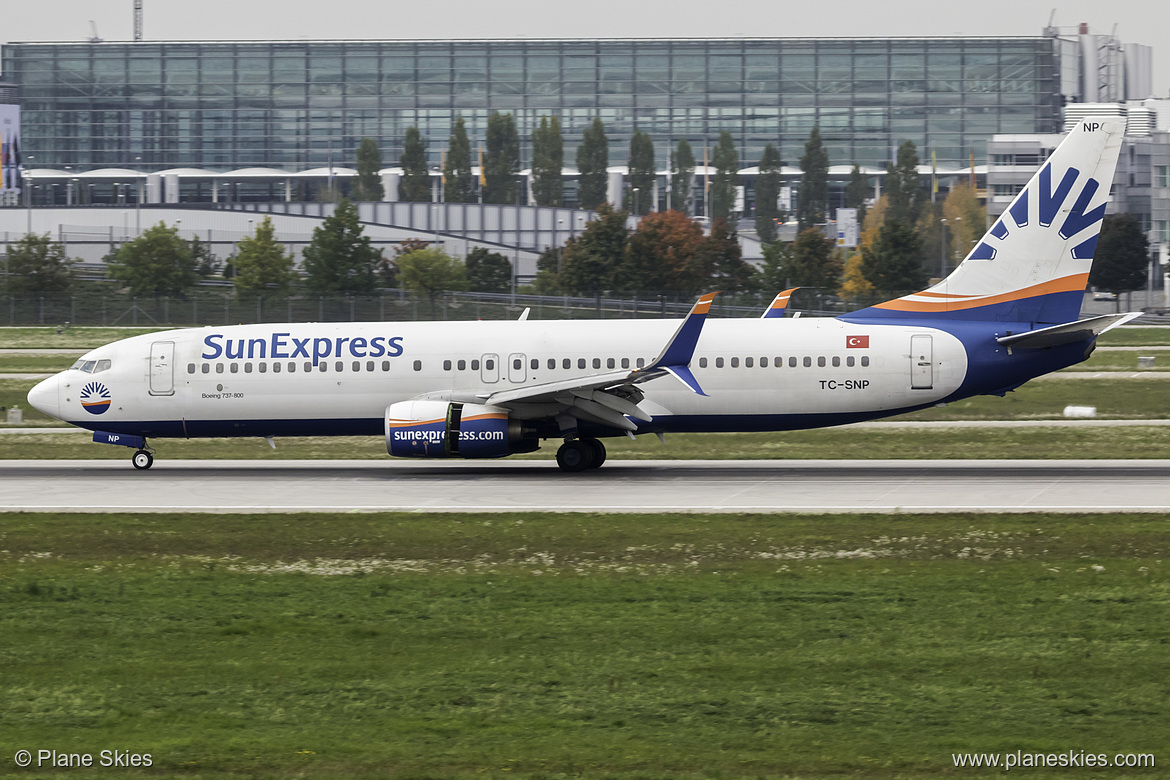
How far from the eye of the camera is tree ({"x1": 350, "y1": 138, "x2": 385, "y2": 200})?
153875mm

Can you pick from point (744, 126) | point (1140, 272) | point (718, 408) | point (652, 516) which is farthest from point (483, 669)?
point (744, 126)

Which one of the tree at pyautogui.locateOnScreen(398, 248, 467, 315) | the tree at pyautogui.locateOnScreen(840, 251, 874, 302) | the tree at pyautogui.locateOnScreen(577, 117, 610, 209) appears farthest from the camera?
the tree at pyautogui.locateOnScreen(577, 117, 610, 209)

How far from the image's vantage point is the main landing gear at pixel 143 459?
32375 millimetres

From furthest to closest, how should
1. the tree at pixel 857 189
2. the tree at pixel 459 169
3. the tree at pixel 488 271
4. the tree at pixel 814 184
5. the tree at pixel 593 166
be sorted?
the tree at pixel 857 189, the tree at pixel 593 166, the tree at pixel 459 169, the tree at pixel 814 184, the tree at pixel 488 271

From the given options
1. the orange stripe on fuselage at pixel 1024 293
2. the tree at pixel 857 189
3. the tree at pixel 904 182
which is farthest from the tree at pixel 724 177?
the orange stripe on fuselage at pixel 1024 293

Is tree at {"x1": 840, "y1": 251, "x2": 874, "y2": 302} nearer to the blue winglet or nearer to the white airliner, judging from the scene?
the white airliner

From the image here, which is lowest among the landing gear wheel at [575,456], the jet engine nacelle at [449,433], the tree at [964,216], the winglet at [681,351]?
the landing gear wheel at [575,456]

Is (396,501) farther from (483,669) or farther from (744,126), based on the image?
(744,126)

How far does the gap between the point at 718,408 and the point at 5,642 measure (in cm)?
1845

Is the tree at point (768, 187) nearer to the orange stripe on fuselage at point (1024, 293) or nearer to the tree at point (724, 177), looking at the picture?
the tree at point (724, 177)

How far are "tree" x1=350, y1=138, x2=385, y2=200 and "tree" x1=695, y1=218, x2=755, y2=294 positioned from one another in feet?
233

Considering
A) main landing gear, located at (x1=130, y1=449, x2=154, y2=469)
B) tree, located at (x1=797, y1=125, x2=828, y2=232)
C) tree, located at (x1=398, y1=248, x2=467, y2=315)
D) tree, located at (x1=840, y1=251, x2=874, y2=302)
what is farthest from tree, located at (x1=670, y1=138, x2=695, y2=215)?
main landing gear, located at (x1=130, y1=449, x2=154, y2=469)

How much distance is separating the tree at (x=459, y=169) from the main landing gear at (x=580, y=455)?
411 feet

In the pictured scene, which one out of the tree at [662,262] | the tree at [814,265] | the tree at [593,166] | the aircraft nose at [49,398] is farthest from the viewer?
the tree at [593,166]
